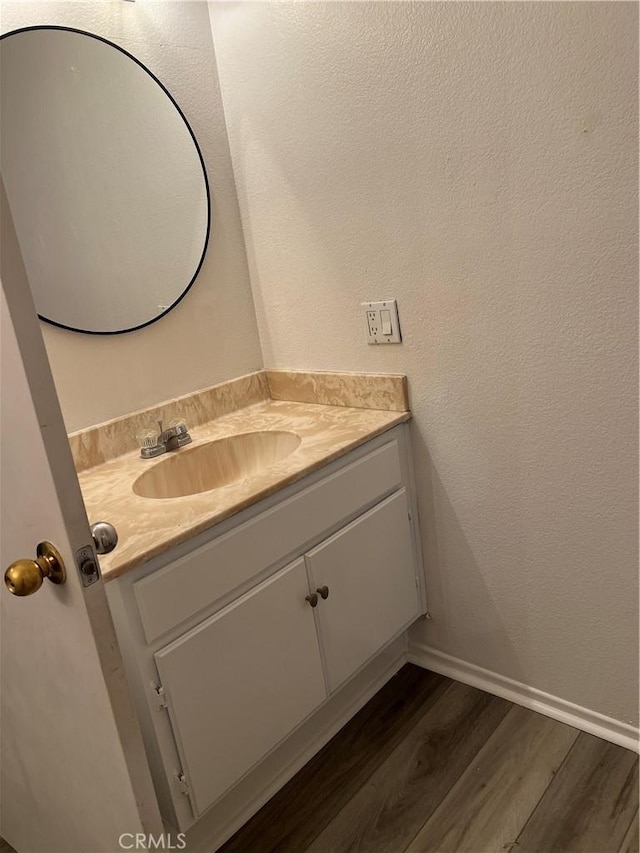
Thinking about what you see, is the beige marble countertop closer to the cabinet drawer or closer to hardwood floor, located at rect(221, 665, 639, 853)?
the cabinet drawer

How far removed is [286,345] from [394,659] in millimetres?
986

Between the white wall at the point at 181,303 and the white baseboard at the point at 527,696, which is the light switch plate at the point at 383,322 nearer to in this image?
the white wall at the point at 181,303

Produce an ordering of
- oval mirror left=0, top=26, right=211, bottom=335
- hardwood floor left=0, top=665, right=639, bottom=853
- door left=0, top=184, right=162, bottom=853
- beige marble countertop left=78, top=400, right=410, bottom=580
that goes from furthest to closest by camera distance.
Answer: oval mirror left=0, top=26, right=211, bottom=335 → hardwood floor left=0, top=665, right=639, bottom=853 → beige marble countertop left=78, top=400, right=410, bottom=580 → door left=0, top=184, right=162, bottom=853

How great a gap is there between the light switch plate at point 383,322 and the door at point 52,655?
1.04 metres

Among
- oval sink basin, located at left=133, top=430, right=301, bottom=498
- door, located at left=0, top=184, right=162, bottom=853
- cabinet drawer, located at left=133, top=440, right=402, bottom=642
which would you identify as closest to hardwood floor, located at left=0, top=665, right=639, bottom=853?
door, located at left=0, top=184, right=162, bottom=853

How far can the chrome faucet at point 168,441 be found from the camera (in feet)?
5.63

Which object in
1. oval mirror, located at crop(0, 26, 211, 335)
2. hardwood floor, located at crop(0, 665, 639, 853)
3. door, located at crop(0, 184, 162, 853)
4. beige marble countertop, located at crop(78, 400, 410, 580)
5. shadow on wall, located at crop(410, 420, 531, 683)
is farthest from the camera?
shadow on wall, located at crop(410, 420, 531, 683)

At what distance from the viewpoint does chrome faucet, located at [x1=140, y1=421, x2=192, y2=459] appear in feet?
5.63

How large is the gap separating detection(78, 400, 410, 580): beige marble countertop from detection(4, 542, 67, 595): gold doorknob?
22 centimetres

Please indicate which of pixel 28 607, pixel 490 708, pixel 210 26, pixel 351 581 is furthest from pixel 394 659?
pixel 210 26

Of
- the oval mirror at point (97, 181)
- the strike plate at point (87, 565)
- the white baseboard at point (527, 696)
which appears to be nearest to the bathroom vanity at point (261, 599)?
the white baseboard at point (527, 696)

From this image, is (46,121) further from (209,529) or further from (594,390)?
(594,390)

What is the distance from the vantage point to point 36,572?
2.92ft

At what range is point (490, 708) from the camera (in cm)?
176
